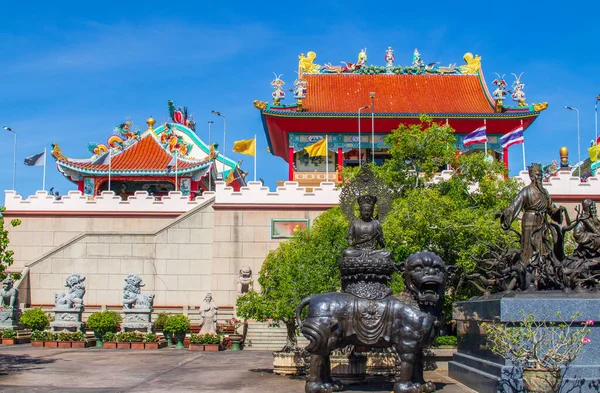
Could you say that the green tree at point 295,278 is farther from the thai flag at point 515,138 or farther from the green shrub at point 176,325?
the thai flag at point 515,138

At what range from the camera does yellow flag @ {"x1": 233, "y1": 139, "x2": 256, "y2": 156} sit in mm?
28812

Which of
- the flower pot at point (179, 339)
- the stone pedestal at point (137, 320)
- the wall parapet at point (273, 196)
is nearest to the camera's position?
the flower pot at point (179, 339)

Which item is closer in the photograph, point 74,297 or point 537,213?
point 537,213

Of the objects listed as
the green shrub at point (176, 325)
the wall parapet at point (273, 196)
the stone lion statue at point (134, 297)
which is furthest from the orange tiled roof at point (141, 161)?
the green shrub at point (176, 325)

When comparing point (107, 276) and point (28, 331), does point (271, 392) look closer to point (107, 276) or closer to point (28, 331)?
point (28, 331)

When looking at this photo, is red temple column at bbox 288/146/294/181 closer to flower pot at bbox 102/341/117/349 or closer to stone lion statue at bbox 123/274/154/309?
stone lion statue at bbox 123/274/154/309

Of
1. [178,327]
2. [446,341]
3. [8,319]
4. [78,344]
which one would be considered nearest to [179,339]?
[178,327]

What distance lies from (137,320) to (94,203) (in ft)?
28.6

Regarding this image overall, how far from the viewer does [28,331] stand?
22.9 meters

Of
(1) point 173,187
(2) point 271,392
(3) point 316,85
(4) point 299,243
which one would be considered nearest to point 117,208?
(1) point 173,187

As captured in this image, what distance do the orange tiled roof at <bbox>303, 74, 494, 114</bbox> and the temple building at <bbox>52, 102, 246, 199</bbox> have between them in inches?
244

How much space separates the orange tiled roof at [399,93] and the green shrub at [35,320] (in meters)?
14.7

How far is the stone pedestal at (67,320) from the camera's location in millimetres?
21391

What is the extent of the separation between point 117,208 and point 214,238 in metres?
5.09
